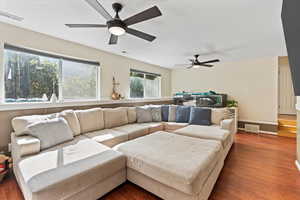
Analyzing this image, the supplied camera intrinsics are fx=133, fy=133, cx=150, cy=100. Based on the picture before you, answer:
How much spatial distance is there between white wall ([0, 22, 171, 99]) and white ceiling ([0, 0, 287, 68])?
Result: 15cm

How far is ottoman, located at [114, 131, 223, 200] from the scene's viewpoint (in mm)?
1238

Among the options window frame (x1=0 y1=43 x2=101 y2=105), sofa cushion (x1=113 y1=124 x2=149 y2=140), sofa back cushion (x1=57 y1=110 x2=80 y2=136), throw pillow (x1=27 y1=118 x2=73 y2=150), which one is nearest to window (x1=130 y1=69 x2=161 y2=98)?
window frame (x1=0 y1=43 x2=101 y2=105)

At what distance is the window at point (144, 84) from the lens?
466cm

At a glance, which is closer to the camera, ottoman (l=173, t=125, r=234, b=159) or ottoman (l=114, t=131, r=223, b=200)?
ottoman (l=114, t=131, r=223, b=200)

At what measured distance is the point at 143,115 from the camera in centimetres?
363

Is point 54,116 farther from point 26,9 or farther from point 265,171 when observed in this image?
point 265,171

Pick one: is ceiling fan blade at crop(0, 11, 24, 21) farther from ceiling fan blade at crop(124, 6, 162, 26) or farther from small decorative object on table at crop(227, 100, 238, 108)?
small decorative object on table at crop(227, 100, 238, 108)

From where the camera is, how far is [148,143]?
6.38 ft

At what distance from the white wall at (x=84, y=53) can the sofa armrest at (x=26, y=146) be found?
154 centimetres

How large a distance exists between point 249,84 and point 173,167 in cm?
448

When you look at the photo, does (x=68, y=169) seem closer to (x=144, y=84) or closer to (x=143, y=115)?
(x=143, y=115)

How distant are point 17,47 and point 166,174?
327cm

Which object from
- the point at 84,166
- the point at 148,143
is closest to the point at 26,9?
the point at 84,166

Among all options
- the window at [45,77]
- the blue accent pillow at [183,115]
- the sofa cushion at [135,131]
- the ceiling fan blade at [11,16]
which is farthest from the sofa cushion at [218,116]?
the ceiling fan blade at [11,16]
